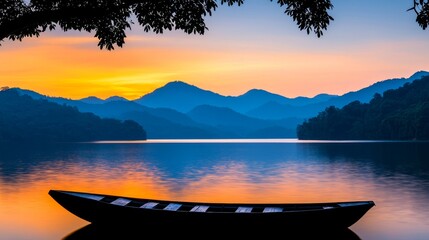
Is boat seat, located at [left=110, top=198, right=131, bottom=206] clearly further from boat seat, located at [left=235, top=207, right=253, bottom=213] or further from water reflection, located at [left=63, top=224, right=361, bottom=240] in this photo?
boat seat, located at [left=235, top=207, right=253, bottom=213]

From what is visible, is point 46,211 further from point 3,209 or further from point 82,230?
point 82,230

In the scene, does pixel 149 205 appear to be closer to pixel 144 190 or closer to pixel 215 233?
pixel 215 233

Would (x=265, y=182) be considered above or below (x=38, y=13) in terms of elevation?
below

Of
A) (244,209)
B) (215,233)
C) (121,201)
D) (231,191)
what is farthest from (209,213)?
(231,191)

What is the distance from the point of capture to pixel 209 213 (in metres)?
23.1

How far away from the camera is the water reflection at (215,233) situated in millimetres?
23041

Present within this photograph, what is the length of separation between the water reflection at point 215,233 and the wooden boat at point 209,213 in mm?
281

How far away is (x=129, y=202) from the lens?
85.4 feet

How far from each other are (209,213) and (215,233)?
96 cm

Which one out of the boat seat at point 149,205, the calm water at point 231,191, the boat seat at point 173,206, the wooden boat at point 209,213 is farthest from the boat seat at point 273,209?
the boat seat at point 149,205

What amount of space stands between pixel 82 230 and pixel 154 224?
18.5 ft

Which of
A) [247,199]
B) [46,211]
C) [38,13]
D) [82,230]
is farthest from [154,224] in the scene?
[247,199]

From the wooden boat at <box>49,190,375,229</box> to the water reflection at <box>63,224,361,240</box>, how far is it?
28cm

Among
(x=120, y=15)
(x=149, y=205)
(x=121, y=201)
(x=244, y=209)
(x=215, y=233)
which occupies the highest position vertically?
(x=120, y=15)
